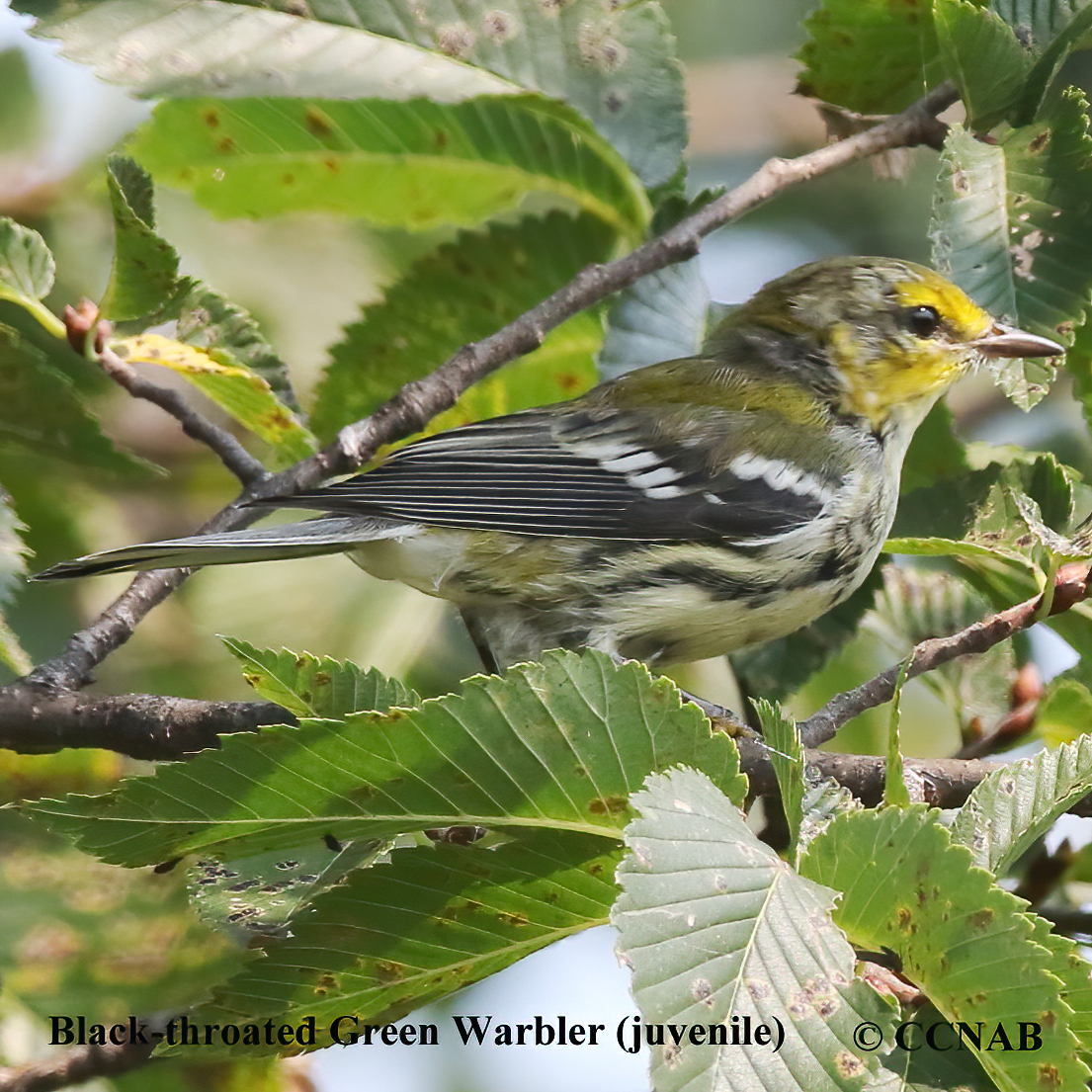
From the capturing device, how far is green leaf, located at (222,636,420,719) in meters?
1.68

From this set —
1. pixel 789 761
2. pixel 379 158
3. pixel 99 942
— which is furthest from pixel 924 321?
pixel 99 942

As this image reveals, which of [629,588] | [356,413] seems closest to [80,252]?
[356,413]

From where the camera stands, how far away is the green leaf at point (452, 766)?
1551mm

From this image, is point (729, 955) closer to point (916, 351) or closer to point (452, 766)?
point (452, 766)

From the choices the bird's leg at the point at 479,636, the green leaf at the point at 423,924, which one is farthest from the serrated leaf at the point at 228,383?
the green leaf at the point at 423,924

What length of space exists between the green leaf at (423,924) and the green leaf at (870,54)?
1865mm

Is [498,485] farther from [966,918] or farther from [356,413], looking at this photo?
[966,918]

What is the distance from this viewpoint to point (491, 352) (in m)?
2.53

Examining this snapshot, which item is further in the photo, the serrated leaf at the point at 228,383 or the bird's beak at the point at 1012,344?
the bird's beak at the point at 1012,344

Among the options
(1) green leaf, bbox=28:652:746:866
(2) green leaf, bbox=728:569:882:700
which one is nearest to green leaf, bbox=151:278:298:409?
(1) green leaf, bbox=28:652:746:866

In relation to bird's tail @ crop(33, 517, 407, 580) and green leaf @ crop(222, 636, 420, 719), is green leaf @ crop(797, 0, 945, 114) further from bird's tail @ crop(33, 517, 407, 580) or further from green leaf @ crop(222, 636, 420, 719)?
green leaf @ crop(222, 636, 420, 719)

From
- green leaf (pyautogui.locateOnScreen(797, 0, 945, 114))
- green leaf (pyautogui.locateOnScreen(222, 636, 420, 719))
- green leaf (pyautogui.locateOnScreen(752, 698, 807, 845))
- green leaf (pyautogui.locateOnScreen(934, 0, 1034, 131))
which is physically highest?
green leaf (pyautogui.locateOnScreen(797, 0, 945, 114))

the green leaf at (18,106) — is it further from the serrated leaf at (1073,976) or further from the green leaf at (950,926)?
the serrated leaf at (1073,976)

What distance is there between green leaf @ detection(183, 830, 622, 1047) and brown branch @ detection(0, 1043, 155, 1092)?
50 centimetres
